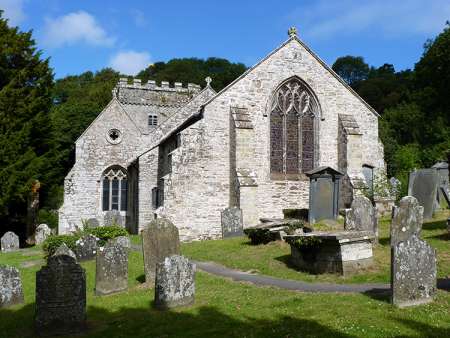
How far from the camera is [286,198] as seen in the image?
22516 millimetres

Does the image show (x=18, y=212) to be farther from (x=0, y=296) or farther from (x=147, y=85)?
(x=0, y=296)

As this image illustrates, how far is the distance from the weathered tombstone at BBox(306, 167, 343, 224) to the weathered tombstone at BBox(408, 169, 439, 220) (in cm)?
285

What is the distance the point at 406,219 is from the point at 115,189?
23.2 meters

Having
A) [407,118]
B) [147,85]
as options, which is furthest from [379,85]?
[147,85]

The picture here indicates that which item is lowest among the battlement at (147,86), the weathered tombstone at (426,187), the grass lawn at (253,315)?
the grass lawn at (253,315)

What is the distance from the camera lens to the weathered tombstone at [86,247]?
621 inches

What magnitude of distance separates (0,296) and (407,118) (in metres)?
49.8

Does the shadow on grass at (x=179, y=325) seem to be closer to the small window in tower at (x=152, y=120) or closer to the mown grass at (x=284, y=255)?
the mown grass at (x=284, y=255)

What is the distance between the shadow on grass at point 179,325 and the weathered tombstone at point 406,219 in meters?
6.13

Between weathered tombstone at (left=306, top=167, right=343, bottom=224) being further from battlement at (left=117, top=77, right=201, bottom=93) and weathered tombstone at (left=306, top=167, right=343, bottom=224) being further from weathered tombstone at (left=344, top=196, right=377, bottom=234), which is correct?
battlement at (left=117, top=77, right=201, bottom=93)

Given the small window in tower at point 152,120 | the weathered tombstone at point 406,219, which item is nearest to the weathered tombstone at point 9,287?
the weathered tombstone at point 406,219

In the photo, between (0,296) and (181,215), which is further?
(181,215)

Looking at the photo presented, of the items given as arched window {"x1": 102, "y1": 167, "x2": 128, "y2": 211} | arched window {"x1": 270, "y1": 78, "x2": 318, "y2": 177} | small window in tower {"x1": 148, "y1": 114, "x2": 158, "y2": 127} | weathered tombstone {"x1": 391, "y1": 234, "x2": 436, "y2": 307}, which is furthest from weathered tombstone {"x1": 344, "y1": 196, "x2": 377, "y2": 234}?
small window in tower {"x1": 148, "y1": 114, "x2": 158, "y2": 127}

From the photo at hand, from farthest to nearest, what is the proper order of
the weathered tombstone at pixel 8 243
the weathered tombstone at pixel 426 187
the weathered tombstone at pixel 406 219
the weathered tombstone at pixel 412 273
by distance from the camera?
the weathered tombstone at pixel 8 243 < the weathered tombstone at pixel 426 187 < the weathered tombstone at pixel 406 219 < the weathered tombstone at pixel 412 273
